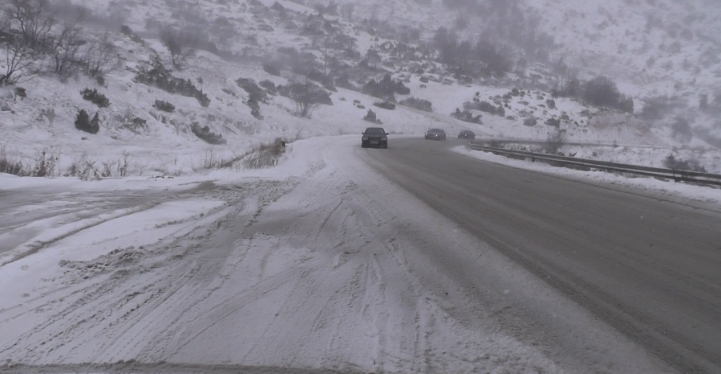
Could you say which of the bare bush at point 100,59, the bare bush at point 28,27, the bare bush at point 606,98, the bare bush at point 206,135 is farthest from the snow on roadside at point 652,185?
the bare bush at point 606,98

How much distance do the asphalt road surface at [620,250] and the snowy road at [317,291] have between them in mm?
36

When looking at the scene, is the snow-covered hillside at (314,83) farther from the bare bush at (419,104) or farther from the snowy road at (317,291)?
the snowy road at (317,291)

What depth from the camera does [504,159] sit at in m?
19.2

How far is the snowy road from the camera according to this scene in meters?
2.73

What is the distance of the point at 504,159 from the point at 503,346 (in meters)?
17.6

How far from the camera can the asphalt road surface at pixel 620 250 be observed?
10.4ft

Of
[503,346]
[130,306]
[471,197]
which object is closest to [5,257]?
[130,306]

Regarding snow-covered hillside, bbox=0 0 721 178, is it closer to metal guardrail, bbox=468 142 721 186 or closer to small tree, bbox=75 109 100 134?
small tree, bbox=75 109 100 134

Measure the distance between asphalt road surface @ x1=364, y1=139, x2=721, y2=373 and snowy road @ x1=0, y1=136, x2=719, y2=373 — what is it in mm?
36

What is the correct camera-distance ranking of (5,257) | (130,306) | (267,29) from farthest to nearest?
(267,29)
(5,257)
(130,306)

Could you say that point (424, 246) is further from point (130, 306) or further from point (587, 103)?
point (587, 103)

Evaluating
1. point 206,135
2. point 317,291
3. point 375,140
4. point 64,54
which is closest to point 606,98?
point 375,140

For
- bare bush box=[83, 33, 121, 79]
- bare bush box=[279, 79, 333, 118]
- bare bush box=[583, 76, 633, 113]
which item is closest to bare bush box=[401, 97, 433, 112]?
bare bush box=[279, 79, 333, 118]

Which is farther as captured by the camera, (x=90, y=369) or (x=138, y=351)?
(x=138, y=351)
